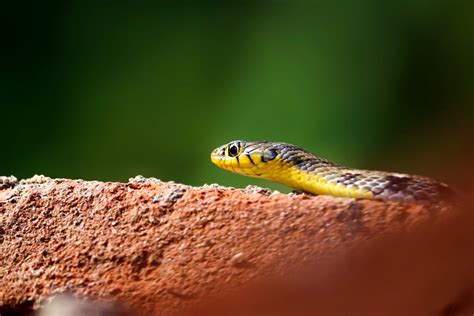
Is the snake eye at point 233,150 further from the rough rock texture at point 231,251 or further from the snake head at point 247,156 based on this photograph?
the rough rock texture at point 231,251

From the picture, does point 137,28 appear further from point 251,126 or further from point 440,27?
point 440,27

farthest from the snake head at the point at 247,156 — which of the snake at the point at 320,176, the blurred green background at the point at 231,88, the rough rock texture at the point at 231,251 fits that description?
the blurred green background at the point at 231,88

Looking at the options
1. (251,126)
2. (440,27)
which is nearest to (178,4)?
(251,126)

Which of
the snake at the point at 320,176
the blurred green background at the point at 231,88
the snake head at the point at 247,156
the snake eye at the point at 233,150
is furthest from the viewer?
the blurred green background at the point at 231,88

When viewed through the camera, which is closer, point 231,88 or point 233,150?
point 233,150

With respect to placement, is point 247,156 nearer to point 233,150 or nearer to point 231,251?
point 233,150

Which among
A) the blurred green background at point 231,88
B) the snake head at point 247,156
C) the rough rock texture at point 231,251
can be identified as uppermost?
the blurred green background at point 231,88

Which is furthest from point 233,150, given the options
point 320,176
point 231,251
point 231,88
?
point 231,88
